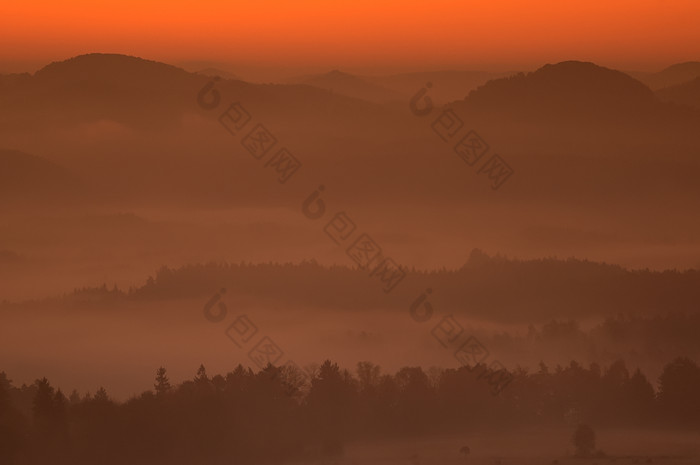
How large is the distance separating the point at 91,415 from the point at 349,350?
11469 centimetres

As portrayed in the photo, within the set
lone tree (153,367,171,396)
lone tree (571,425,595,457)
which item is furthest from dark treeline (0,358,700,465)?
lone tree (571,425,595,457)

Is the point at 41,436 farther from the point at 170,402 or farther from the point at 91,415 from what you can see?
the point at 170,402

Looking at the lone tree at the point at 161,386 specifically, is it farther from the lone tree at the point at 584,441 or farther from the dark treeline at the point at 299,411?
the lone tree at the point at 584,441

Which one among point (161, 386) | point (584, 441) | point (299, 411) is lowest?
point (584, 441)

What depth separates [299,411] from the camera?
305ft

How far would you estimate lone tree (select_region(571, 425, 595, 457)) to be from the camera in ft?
282

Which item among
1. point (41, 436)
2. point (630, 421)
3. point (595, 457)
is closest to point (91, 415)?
point (41, 436)

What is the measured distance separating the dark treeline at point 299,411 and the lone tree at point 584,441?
8287 mm

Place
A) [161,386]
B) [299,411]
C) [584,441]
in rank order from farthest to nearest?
[161,386], [299,411], [584,441]

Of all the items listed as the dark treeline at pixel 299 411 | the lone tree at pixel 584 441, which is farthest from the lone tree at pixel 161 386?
the lone tree at pixel 584 441

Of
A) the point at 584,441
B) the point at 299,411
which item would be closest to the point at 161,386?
the point at 299,411

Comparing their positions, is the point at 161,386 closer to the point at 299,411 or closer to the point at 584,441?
the point at 299,411

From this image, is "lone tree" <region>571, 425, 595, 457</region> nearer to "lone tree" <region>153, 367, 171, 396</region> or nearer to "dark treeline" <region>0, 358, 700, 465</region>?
"dark treeline" <region>0, 358, 700, 465</region>

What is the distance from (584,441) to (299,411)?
19501 millimetres
